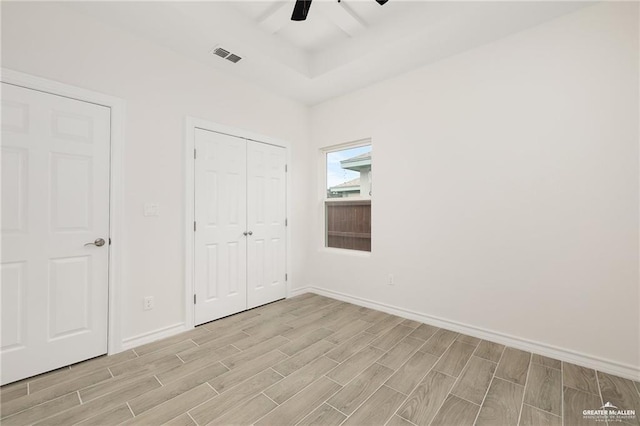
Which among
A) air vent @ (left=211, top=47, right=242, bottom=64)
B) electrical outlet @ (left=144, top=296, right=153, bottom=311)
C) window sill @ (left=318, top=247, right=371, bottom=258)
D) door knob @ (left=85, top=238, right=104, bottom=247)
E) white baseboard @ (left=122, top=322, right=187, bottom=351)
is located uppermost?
air vent @ (left=211, top=47, right=242, bottom=64)

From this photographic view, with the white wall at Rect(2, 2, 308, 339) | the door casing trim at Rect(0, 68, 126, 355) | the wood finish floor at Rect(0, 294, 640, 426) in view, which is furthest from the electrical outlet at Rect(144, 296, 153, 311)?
the wood finish floor at Rect(0, 294, 640, 426)

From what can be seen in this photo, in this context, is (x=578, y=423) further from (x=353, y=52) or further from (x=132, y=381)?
(x=353, y=52)

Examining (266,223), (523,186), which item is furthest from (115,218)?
(523,186)

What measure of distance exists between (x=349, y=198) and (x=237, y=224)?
62.3 inches

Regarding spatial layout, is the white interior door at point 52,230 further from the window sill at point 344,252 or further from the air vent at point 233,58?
the window sill at point 344,252

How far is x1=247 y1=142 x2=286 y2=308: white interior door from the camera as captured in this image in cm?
351

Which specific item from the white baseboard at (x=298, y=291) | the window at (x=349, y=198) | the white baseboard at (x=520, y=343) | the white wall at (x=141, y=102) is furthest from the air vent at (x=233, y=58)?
the white baseboard at (x=520, y=343)

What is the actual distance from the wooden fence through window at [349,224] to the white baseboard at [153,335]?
2241mm

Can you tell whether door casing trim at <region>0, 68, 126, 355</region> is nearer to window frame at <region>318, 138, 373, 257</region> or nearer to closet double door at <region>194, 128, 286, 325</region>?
closet double door at <region>194, 128, 286, 325</region>

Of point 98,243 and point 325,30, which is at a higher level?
point 325,30

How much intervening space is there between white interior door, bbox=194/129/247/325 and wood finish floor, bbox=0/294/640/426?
0.50m

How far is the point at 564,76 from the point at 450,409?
2.73 metres

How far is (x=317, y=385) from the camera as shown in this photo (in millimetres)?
1956

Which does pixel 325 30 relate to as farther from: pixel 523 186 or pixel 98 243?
pixel 98 243
